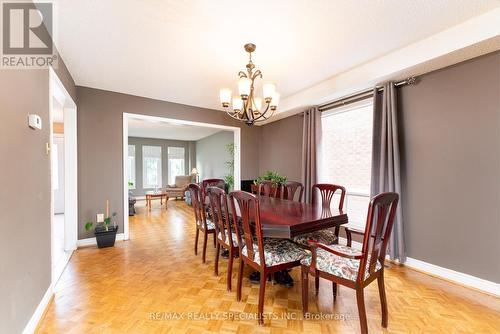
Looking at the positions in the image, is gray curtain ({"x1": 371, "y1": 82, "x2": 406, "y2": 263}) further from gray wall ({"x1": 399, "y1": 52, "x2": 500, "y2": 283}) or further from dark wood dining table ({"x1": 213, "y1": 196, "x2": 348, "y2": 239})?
dark wood dining table ({"x1": 213, "y1": 196, "x2": 348, "y2": 239})

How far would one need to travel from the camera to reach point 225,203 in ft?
5.97

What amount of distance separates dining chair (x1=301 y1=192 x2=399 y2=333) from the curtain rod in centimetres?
189

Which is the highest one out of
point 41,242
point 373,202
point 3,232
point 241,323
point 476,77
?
point 476,77

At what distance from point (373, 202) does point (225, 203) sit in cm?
110

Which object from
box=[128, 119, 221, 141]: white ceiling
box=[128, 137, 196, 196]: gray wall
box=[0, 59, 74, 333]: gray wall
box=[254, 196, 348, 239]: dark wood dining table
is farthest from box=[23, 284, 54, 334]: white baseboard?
box=[128, 137, 196, 196]: gray wall

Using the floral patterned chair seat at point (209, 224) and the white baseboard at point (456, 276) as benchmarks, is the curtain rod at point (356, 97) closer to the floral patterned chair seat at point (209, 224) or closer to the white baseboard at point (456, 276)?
the white baseboard at point (456, 276)

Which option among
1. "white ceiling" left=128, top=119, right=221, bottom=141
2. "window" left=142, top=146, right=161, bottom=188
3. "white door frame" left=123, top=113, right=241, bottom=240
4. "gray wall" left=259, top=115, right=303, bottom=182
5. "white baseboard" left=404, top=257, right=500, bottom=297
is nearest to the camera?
"white baseboard" left=404, top=257, right=500, bottom=297

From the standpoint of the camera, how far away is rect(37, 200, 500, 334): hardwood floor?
159 centimetres

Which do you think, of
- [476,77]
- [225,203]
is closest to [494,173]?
[476,77]

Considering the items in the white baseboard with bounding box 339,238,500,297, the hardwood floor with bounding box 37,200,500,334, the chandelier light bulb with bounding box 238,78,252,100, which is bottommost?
the hardwood floor with bounding box 37,200,500,334

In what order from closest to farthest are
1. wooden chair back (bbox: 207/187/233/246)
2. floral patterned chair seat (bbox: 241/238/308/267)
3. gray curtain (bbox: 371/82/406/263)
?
floral patterned chair seat (bbox: 241/238/308/267) → wooden chair back (bbox: 207/187/233/246) → gray curtain (bbox: 371/82/406/263)

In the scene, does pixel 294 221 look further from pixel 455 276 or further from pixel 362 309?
pixel 455 276

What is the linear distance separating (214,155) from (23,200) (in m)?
6.41

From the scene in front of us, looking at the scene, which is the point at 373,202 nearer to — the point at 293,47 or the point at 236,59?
the point at 293,47
